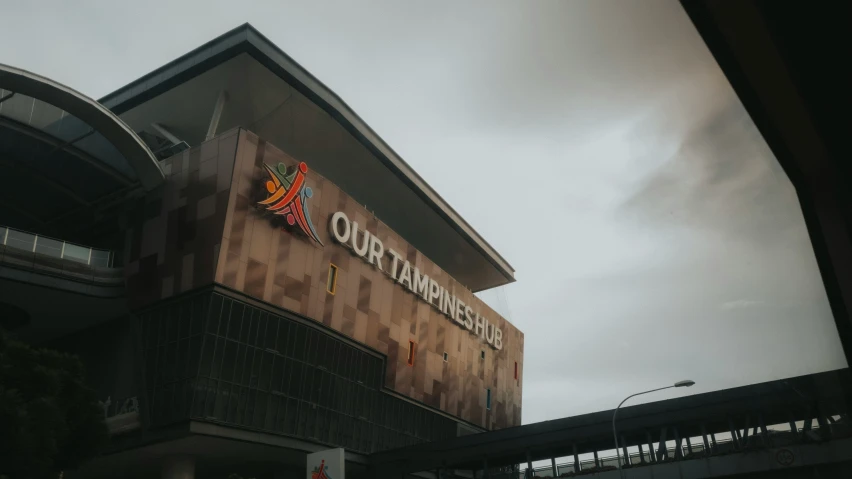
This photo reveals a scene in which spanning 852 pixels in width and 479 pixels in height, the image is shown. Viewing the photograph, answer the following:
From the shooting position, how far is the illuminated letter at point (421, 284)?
61.7 meters

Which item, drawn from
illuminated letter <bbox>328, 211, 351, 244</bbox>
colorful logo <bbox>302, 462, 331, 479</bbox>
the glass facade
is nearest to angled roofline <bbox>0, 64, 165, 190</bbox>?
the glass facade

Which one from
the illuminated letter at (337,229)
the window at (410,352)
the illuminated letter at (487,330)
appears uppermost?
the illuminated letter at (337,229)

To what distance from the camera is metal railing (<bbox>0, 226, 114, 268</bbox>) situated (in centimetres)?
4412

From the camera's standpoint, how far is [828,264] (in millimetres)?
6242

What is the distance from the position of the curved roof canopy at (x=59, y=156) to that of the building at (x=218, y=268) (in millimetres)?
139

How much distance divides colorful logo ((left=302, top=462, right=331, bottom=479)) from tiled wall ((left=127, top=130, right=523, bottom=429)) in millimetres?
13519

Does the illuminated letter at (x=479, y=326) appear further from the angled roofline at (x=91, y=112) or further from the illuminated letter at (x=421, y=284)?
the angled roofline at (x=91, y=112)

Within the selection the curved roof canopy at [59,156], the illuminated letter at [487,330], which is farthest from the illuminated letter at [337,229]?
the illuminated letter at [487,330]

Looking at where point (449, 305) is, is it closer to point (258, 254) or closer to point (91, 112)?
point (258, 254)

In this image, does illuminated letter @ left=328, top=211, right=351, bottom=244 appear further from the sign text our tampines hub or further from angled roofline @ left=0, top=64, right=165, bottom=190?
angled roofline @ left=0, top=64, right=165, bottom=190

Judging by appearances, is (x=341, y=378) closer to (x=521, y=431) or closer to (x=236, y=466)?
(x=236, y=466)

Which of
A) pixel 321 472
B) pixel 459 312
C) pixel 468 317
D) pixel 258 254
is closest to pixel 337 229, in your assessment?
pixel 258 254

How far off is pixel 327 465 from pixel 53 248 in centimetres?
2507

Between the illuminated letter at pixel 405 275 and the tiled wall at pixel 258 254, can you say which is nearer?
the tiled wall at pixel 258 254
